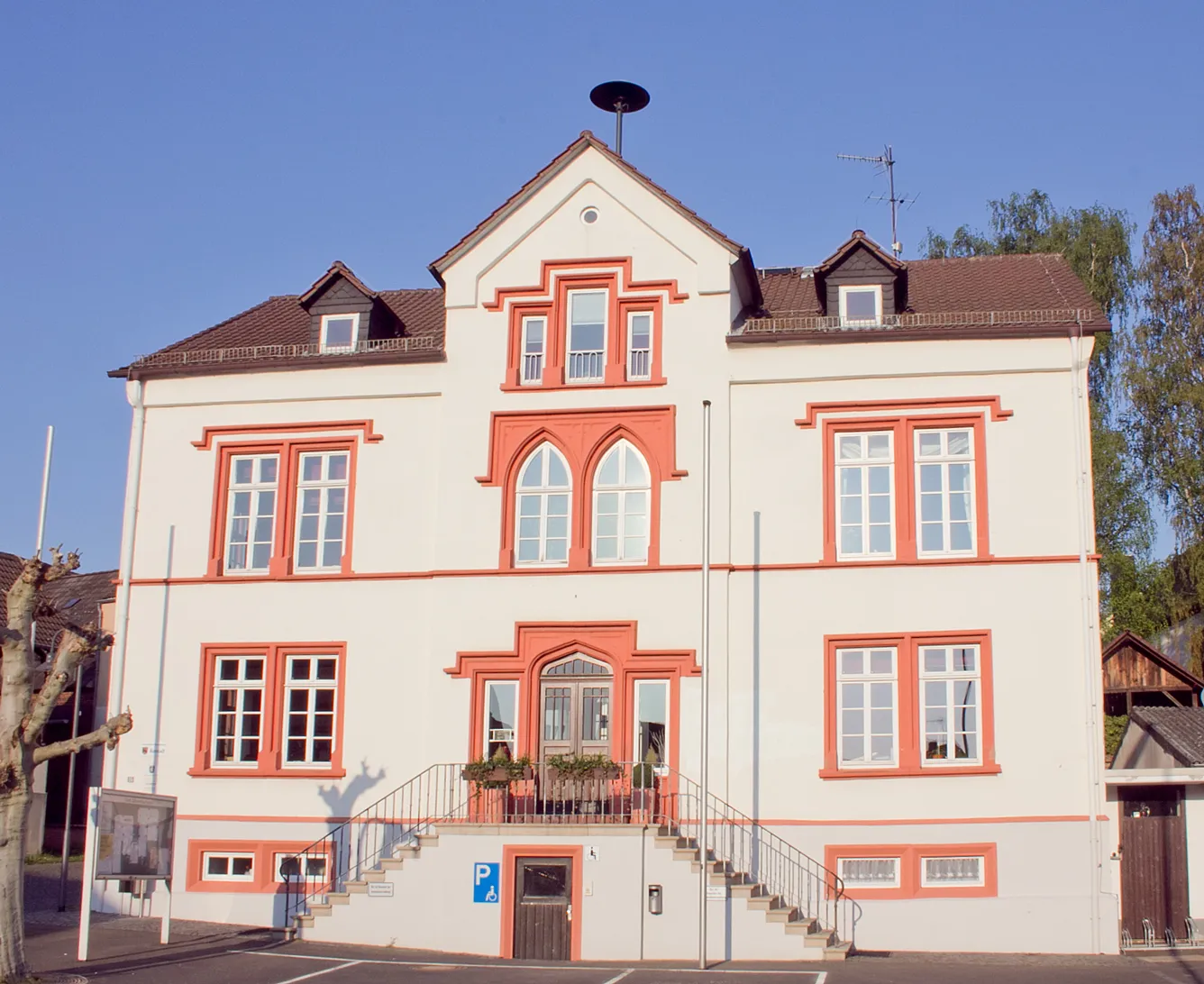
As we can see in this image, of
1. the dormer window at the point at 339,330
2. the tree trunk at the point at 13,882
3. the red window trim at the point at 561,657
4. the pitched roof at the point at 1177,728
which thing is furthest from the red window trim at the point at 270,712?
the pitched roof at the point at 1177,728

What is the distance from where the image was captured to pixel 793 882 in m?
22.9

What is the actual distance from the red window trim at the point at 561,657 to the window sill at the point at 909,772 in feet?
8.71

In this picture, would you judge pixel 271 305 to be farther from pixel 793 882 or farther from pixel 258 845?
pixel 793 882

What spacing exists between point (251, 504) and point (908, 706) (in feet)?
40.5

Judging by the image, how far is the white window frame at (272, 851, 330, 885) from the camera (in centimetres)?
2447

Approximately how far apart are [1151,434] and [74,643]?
28.7 m

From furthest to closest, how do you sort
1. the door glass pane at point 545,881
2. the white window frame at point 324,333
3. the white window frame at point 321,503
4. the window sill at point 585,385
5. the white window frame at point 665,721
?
1. the white window frame at point 324,333
2. the white window frame at point 321,503
3. the window sill at point 585,385
4. the white window frame at point 665,721
5. the door glass pane at point 545,881

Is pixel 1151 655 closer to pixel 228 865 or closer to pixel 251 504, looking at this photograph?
pixel 251 504

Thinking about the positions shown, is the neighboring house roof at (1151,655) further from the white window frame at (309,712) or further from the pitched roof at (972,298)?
the white window frame at (309,712)

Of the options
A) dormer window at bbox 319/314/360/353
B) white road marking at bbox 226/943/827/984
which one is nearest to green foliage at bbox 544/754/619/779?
white road marking at bbox 226/943/827/984

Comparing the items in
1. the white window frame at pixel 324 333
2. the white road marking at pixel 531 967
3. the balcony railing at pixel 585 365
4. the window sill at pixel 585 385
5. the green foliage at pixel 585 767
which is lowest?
the white road marking at pixel 531 967

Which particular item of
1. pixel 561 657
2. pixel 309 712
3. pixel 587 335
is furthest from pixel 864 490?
pixel 309 712

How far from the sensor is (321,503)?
26359 millimetres

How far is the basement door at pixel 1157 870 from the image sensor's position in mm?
24625
